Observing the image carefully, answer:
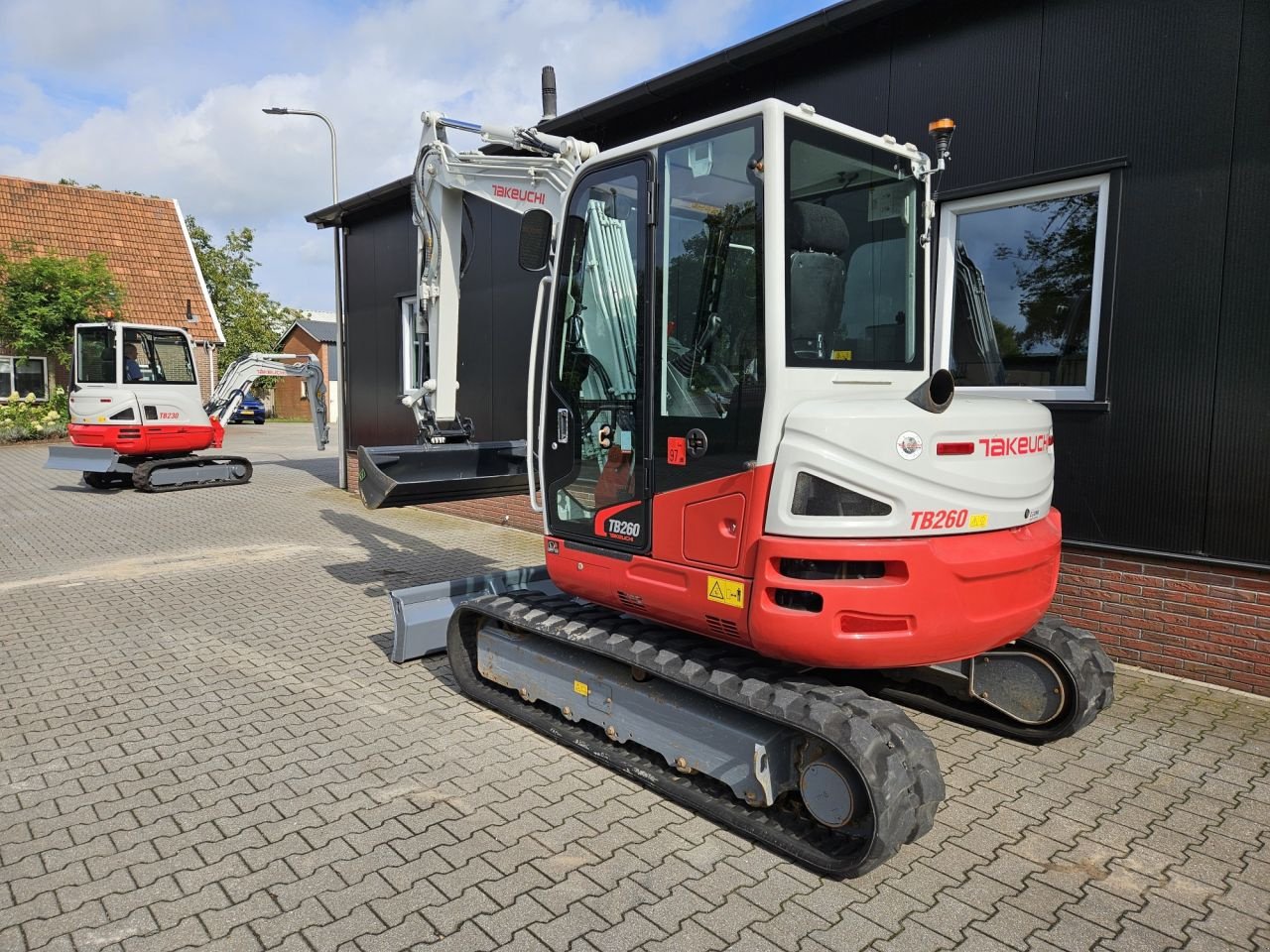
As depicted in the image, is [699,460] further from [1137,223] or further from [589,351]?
[1137,223]

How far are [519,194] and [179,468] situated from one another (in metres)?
11.5

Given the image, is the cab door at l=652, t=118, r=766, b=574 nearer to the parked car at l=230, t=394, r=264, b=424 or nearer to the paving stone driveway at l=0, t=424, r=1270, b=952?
the paving stone driveway at l=0, t=424, r=1270, b=952

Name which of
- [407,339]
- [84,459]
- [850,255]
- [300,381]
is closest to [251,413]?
[300,381]

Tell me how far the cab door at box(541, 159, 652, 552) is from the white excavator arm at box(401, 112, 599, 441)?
1.17 m

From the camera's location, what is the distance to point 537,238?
14.6 feet

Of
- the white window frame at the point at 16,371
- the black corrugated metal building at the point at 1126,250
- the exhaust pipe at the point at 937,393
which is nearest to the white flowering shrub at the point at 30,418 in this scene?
the white window frame at the point at 16,371

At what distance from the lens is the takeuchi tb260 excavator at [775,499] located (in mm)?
3268

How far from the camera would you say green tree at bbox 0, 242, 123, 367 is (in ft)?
78.9

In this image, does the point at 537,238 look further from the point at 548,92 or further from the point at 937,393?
the point at 548,92

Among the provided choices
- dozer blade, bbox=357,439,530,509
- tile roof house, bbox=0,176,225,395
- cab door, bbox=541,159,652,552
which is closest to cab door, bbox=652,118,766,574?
cab door, bbox=541,159,652,552

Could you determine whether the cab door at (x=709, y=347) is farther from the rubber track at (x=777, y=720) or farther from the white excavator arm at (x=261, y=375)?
the white excavator arm at (x=261, y=375)

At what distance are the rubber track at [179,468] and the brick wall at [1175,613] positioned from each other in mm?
13550

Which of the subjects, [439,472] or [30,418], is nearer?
[439,472]

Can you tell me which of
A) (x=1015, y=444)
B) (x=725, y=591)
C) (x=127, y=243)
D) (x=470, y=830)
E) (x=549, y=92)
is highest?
(x=127, y=243)
